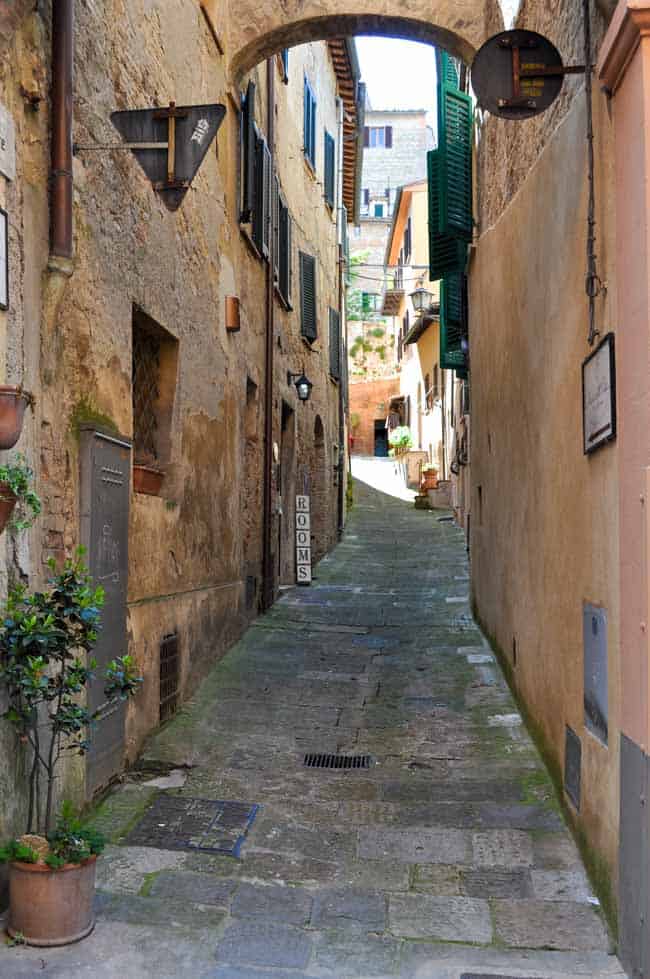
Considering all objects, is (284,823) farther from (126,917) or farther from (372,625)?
(372,625)

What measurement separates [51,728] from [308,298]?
1116 cm

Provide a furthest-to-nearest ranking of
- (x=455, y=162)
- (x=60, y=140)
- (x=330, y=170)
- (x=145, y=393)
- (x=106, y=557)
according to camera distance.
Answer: (x=330, y=170) → (x=455, y=162) → (x=145, y=393) → (x=106, y=557) → (x=60, y=140)

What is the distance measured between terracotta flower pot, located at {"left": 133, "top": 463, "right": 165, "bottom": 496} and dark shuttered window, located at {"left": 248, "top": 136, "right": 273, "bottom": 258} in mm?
4123

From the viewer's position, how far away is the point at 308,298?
48.0 ft

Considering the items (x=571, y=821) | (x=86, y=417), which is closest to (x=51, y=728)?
(x=86, y=417)

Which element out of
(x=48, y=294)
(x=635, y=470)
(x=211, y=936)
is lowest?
(x=211, y=936)

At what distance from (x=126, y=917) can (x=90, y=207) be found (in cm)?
354

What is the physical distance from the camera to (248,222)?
9.62m

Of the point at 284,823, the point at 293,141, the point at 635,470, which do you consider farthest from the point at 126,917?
the point at 293,141

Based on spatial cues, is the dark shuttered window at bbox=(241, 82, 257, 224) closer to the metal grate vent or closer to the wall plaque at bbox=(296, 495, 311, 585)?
the metal grate vent

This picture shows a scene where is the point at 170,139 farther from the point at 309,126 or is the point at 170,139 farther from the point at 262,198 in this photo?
the point at 309,126

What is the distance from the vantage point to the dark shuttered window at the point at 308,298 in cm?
1444

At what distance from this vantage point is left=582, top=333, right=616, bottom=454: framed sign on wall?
12.9 feet

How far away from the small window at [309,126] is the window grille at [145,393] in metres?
8.55
